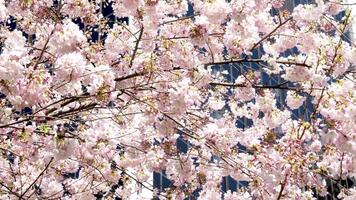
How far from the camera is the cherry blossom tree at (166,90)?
5441 mm

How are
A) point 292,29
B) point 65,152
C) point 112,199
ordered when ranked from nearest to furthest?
1. point 65,152
2. point 292,29
3. point 112,199

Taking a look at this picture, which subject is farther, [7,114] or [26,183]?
[26,183]

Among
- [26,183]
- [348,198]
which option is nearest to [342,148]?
[348,198]

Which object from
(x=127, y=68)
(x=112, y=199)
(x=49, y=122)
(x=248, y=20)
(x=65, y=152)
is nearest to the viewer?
(x=65, y=152)

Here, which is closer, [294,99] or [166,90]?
[166,90]

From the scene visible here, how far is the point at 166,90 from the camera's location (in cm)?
617

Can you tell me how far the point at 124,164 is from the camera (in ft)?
25.5

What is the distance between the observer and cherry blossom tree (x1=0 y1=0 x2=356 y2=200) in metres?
5.44

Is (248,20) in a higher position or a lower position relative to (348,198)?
higher

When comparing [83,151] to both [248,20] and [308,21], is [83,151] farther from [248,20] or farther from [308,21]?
[308,21]

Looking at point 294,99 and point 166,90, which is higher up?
point 294,99

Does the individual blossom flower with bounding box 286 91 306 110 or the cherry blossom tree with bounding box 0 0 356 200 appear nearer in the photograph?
the cherry blossom tree with bounding box 0 0 356 200

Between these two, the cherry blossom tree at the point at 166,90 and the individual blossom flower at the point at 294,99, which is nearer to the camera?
the cherry blossom tree at the point at 166,90

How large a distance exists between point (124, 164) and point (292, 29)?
2.85 m
